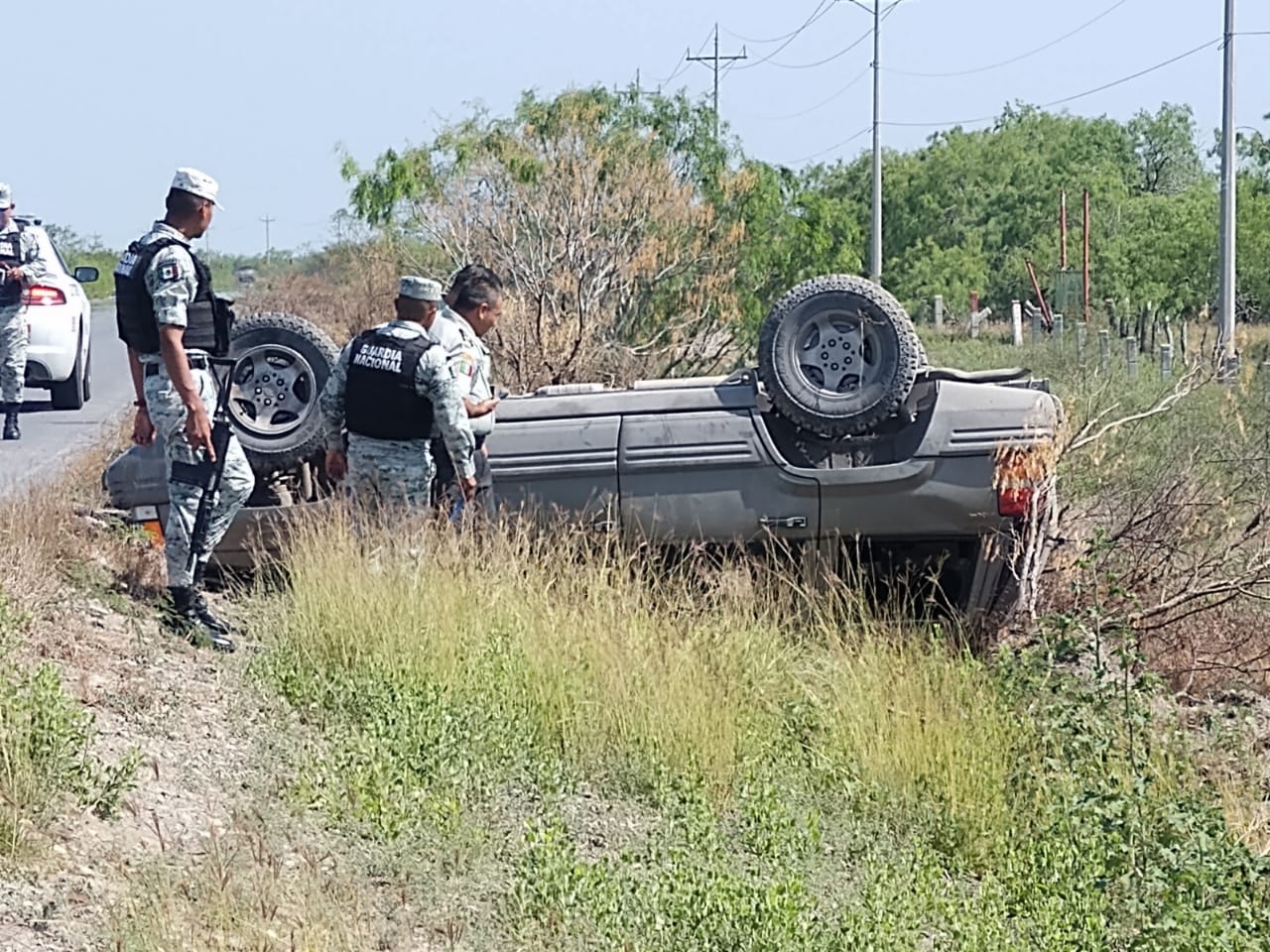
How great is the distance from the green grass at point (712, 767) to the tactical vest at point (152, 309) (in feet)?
2.91

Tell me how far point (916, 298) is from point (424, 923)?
53.2 meters

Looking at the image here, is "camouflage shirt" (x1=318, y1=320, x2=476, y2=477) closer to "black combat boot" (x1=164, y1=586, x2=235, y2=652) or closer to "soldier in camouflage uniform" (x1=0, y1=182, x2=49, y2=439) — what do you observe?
"black combat boot" (x1=164, y1=586, x2=235, y2=652)

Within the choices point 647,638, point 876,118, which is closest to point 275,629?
point 647,638

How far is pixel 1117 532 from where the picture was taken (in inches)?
329

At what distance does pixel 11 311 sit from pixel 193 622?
8518 millimetres

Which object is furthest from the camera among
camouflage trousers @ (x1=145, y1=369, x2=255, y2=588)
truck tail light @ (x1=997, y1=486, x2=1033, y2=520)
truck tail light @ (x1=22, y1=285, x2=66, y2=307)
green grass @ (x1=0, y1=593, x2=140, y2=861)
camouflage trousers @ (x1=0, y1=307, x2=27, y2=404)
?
truck tail light @ (x1=22, y1=285, x2=66, y2=307)

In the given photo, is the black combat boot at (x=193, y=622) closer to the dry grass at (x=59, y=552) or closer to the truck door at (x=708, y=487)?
the dry grass at (x=59, y=552)

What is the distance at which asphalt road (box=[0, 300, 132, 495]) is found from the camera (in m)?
12.1

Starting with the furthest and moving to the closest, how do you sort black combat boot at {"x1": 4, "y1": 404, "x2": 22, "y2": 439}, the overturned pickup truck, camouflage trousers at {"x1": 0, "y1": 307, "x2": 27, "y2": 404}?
camouflage trousers at {"x1": 0, "y1": 307, "x2": 27, "y2": 404}, black combat boot at {"x1": 4, "y1": 404, "x2": 22, "y2": 439}, the overturned pickup truck

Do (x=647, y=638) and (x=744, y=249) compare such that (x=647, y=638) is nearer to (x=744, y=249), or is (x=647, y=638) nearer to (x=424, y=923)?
(x=424, y=923)

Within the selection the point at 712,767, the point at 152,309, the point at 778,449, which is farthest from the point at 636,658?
the point at 152,309

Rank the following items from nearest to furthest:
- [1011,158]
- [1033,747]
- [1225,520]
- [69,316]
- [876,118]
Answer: [1033,747]
[1225,520]
[69,316]
[876,118]
[1011,158]

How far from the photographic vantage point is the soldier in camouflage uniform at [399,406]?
7355 mm

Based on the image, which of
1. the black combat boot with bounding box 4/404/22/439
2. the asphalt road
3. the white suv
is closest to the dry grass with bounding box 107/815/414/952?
the asphalt road
